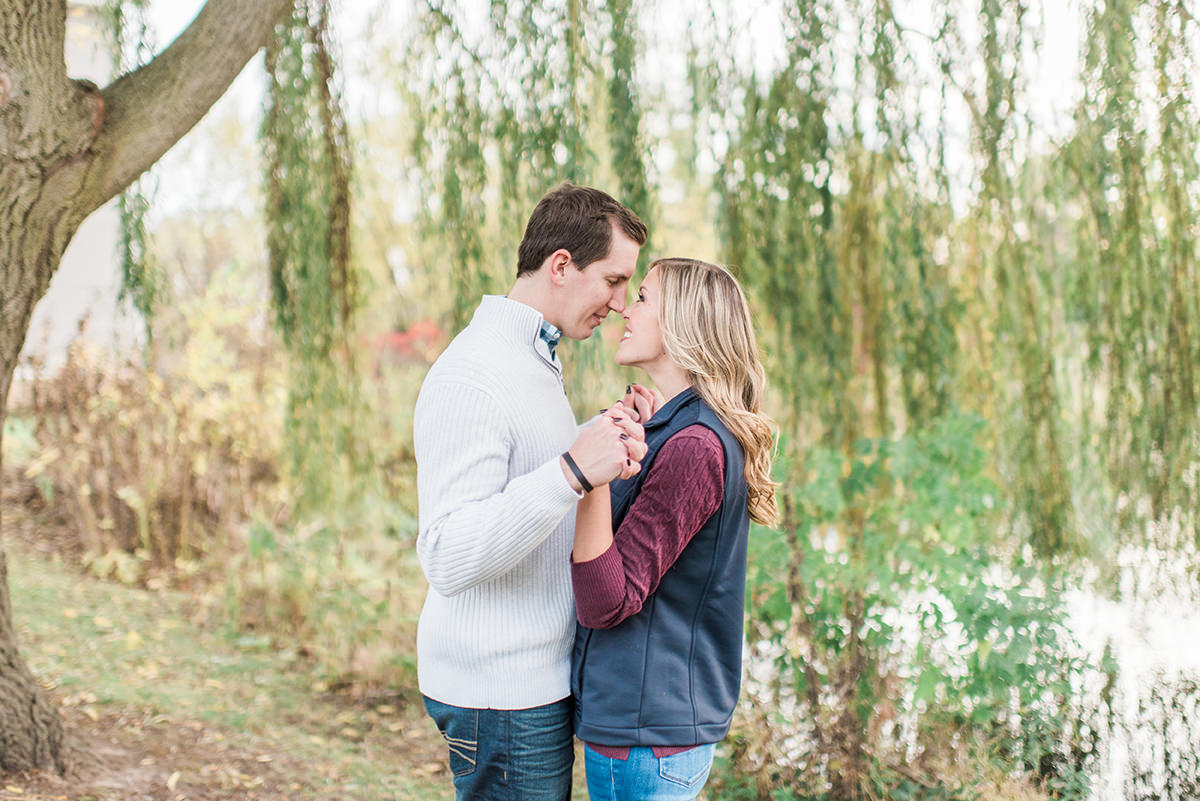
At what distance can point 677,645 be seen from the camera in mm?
1472

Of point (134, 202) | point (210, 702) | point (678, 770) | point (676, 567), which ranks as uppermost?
point (134, 202)

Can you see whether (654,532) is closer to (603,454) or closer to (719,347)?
(603,454)

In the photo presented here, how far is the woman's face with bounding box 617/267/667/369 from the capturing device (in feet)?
5.31

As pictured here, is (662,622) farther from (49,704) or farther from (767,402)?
(767,402)

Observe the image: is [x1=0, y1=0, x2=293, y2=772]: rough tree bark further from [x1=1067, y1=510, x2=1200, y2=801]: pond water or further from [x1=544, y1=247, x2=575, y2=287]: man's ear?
[x1=1067, y1=510, x2=1200, y2=801]: pond water

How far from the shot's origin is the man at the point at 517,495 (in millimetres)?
1325

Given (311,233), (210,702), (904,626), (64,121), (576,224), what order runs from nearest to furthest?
(576,224) < (64,121) < (904,626) < (311,233) < (210,702)

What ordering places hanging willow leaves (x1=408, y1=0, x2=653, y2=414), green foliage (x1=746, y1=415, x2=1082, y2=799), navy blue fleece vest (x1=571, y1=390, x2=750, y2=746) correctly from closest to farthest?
navy blue fleece vest (x1=571, y1=390, x2=750, y2=746) < green foliage (x1=746, y1=415, x2=1082, y2=799) < hanging willow leaves (x1=408, y1=0, x2=653, y2=414)

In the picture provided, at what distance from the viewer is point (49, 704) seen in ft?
9.05

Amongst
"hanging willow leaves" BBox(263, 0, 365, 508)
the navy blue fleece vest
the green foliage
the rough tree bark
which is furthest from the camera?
"hanging willow leaves" BBox(263, 0, 365, 508)

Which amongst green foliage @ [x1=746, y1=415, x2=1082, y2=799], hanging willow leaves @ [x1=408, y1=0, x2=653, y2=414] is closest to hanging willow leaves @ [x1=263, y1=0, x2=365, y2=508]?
hanging willow leaves @ [x1=408, y1=0, x2=653, y2=414]

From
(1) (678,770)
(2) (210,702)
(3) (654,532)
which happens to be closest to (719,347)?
(3) (654,532)

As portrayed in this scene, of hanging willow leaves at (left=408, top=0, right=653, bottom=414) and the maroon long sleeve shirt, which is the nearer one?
the maroon long sleeve shirt

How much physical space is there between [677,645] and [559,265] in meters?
0.62
